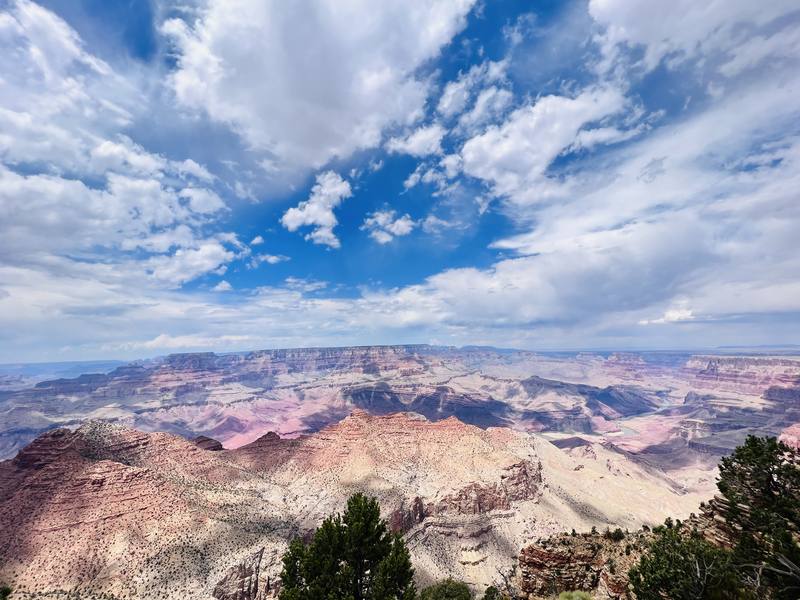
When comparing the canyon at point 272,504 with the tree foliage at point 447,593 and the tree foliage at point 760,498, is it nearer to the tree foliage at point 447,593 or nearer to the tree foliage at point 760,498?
the tree foliage at point 760,498

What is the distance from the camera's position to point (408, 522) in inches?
3187

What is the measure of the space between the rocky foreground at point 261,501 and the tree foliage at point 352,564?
37361 millimetres

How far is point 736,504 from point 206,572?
6464cm

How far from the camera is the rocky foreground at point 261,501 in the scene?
53188mm

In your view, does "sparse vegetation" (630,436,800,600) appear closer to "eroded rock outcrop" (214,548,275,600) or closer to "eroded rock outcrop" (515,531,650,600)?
"eroded rock outcrop" (515,531,650,600)

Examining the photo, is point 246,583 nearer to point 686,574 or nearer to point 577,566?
point 577,566

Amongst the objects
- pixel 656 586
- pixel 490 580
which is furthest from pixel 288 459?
pixel 656 586

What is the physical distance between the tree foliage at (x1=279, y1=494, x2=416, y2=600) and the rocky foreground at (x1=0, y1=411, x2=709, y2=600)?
37.4 m

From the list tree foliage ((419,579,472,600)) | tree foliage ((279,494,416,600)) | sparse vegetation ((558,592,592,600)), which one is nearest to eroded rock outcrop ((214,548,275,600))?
tree foliage ((419,579,472,600))

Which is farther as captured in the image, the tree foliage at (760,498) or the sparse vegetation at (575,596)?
the sparse vegetation at (575,596)

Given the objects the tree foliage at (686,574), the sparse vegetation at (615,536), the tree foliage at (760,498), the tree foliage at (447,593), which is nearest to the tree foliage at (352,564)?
the tree foliage at (686,574)

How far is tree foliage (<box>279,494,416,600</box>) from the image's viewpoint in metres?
25.5

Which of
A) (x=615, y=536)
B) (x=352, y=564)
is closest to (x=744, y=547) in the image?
(x=615, y=536)

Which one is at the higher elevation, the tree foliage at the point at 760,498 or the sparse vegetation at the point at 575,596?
the tree foliage at the point at 760,498
